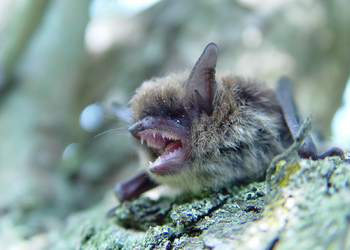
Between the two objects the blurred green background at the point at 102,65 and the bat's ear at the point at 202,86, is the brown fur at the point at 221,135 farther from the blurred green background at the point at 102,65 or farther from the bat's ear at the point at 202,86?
the blurred green background at the point at 102,65

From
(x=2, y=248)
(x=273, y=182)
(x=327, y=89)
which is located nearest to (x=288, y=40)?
(x=327, y=89)

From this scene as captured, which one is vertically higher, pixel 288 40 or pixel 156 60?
pixel 156 60

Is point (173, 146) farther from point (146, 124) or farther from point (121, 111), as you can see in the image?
point (121, 111)

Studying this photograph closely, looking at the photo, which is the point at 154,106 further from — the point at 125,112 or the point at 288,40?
the point at 288,40

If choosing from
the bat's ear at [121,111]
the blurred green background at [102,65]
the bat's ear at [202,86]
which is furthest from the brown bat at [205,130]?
the blurred green background at [102,65]

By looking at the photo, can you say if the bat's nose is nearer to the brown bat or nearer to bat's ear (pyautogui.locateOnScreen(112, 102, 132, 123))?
the brown bat

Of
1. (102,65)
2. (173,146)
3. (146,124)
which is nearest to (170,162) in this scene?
(173,146)
